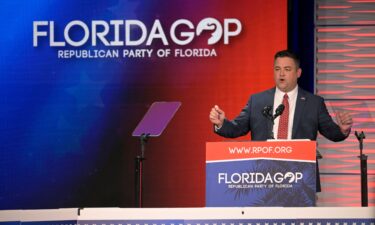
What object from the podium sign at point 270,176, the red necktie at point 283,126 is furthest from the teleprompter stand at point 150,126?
the podium sign at point 270,176

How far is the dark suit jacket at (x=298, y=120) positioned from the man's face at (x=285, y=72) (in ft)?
0.42

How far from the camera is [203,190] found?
324 inches

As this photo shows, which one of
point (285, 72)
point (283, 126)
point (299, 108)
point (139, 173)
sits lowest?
point (139, 173)

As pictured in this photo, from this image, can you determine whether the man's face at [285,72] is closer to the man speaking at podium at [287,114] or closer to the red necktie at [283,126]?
the man speaking at podium at [287,114]

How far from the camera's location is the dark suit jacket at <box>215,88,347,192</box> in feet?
20.8

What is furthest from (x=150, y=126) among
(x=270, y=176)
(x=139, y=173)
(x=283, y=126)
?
(x=270, y=176)

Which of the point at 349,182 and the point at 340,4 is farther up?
A: the point at 340,4

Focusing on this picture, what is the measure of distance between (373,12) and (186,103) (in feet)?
6.71

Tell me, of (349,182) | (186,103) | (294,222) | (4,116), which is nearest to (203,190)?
(186,103)

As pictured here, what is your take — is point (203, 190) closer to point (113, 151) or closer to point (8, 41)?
point (113, 151)

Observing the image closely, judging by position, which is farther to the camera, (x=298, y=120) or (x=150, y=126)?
(x=150, y=126)

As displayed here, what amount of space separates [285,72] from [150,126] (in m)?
1.30

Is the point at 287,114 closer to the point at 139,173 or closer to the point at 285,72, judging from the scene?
the point at 285,72

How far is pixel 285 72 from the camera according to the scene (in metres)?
6.46
